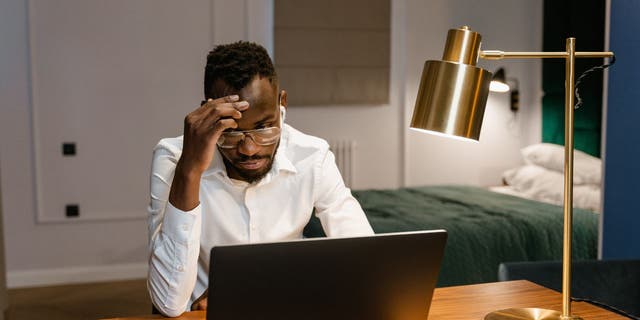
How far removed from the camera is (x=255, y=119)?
4.81 ft

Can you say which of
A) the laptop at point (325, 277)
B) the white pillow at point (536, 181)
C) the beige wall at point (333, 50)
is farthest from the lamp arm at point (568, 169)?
the beige wall at point (333, 50)

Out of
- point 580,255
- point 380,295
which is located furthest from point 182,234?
point 580,255

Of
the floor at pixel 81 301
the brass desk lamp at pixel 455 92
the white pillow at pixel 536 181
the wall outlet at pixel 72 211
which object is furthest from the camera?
the wall outlet at pixel 72 211

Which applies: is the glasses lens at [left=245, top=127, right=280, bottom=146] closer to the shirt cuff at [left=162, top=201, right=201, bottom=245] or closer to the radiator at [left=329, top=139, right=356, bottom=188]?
the shirt cuff at [left=162, top=201, right=201, bottom=245]

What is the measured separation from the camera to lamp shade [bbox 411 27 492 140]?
1154 millimetres

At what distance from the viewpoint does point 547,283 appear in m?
1.72

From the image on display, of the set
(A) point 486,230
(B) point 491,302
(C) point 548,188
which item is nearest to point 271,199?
(B) point 491,302

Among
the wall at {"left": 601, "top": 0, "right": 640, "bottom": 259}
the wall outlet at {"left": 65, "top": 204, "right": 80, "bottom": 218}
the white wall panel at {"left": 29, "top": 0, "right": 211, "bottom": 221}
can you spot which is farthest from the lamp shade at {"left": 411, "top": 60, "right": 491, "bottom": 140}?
the wall outlet at {"left": 65, "top": 204, "right": 80, "bottom": 218}

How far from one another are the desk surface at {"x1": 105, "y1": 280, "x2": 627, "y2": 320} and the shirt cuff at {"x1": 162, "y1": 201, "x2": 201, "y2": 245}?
0.15 m

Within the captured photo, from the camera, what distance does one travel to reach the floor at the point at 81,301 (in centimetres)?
345

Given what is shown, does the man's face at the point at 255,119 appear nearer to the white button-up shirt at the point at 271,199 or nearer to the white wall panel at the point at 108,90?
the white button-up shirt at the point at 271,199

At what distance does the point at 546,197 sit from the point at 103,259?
2733 millimetres

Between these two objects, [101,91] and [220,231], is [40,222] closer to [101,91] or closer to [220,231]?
[101,91]

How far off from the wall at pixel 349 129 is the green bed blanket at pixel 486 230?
4.36ft
